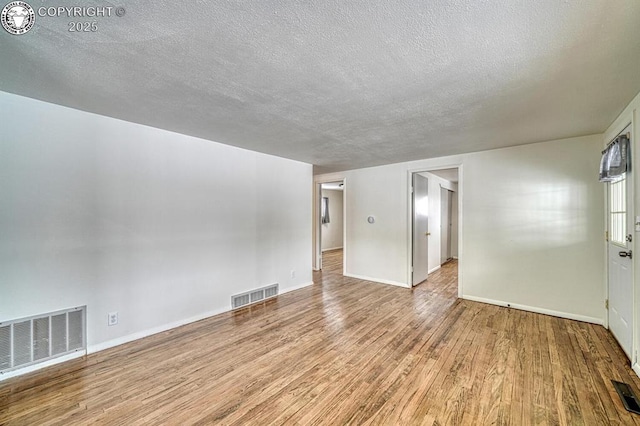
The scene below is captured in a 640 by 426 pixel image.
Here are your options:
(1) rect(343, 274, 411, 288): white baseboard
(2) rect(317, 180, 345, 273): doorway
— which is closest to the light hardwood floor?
(1) rect(343, 274, 411, 288): white baseboard

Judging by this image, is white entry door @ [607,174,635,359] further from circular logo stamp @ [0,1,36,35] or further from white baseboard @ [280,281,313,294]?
circular logo stamp @ [0,1,36,35]

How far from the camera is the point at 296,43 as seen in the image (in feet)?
4.70

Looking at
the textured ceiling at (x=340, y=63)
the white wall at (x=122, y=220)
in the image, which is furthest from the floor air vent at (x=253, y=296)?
the textured ceiling at (x=340, y=63)

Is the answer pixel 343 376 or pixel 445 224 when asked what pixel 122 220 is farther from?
pixel 445 224

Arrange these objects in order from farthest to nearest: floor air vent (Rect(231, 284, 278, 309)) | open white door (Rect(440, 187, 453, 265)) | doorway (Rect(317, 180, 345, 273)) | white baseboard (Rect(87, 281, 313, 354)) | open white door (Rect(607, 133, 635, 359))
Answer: doorway (Rect(317, 180, 345, 273)) < open white door (Rect(440, 187, 453, 265)) < floor air vent (Rect(231, 284, 278, 309)) < white baseboard (Rect(87, 281, 313, 354)) < open white door (Rect(607, 133, 635, 359))

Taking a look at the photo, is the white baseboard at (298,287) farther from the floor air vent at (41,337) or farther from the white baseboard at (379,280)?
the floor air vent at (41,337)

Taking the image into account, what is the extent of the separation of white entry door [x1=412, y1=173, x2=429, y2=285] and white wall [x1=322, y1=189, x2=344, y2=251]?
4508 millimetres

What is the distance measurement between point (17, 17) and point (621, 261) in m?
4.92

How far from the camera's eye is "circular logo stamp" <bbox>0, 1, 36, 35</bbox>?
47.3 inches

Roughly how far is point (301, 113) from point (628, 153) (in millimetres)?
3010

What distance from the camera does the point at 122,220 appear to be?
2672mm

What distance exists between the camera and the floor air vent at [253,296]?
12.0 ft

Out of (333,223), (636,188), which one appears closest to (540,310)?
(636,188)

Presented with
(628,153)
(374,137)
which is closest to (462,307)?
(628,153)
